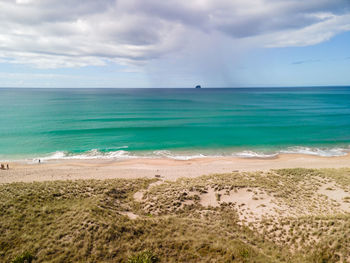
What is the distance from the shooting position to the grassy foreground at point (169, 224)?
1236 cm

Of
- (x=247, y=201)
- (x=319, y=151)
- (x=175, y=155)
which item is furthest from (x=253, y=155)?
(x=247, y=201)

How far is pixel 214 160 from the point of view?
36.0 meters

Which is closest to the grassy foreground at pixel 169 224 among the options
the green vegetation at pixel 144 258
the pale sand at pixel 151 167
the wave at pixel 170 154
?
the green vegetation at pixel 144 258

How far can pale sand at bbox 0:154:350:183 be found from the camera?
27.3 meters

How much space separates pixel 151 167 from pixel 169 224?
57.2ft

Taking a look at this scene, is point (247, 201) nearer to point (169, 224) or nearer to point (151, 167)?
point (169, 224)

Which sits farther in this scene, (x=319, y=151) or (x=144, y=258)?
(x=319, y=151)

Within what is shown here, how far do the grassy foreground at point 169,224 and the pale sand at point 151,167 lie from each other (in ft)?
18.7

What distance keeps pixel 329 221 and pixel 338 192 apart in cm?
835

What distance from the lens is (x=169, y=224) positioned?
50.6 ft

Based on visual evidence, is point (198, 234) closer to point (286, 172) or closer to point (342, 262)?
point (342, 262)

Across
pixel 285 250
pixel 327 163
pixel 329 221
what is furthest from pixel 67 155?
pixel 327 163

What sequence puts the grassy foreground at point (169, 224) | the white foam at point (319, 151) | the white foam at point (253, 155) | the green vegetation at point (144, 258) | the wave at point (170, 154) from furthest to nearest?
the white foam at point (319, 151), the white foam at point (253, 155), the wave at point (170, 154), the grassy foreground at point (169, 224), the green vegetation at point (144, 258)

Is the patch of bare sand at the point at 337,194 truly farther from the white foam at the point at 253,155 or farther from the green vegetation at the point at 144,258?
the green vegetation at the point at 144,258
